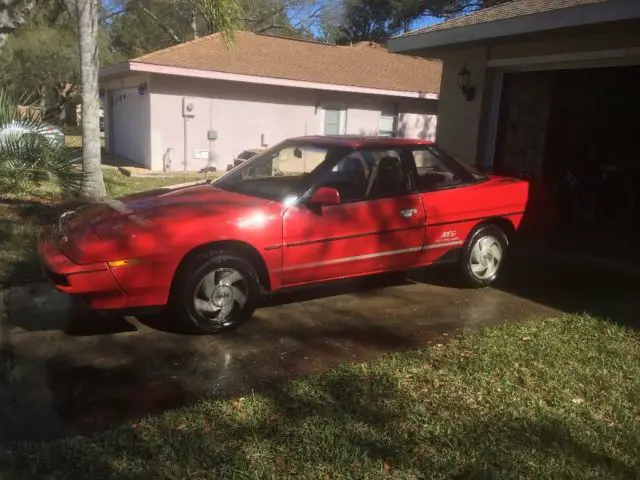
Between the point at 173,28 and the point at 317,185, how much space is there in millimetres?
34153

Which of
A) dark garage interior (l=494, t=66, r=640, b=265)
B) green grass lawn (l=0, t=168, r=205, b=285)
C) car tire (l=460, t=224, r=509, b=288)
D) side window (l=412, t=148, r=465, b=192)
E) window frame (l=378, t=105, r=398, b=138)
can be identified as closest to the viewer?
side window (l=412, t=148, r=465, b=192)

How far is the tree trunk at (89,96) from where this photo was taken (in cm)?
953

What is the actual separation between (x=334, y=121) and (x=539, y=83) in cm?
1074

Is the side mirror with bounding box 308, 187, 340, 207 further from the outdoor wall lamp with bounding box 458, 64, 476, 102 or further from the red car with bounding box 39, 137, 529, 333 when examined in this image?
the outdoor wall lamp with bounding box 458, 64, 476, 102

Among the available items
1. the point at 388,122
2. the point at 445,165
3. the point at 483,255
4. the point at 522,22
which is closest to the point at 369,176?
the point at 445,165

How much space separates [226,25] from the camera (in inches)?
345

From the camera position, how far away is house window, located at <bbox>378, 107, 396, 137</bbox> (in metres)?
20.8

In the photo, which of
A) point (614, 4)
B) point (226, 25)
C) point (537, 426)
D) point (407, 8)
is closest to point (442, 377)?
point (537, 426)

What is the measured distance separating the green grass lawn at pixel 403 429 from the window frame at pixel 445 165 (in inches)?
72.8

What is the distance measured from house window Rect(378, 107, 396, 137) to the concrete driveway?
15.0 metres

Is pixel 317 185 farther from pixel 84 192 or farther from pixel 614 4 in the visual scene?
pixel 84 192

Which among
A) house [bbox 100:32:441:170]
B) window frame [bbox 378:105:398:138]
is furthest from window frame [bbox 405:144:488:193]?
window frame [bbox 378:105:398:138]

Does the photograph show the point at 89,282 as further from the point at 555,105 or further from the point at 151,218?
the point at 555,105

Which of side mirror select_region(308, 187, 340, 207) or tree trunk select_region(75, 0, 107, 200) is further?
tree trunk select_region(75, 0, 107, 200)
